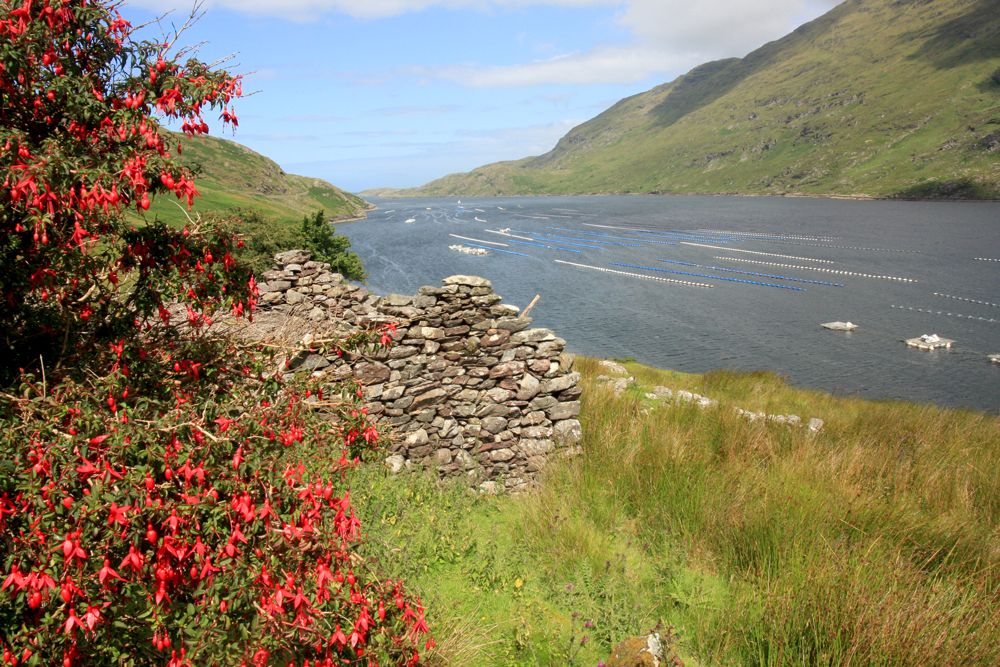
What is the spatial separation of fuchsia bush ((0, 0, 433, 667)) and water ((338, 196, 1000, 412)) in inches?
1095

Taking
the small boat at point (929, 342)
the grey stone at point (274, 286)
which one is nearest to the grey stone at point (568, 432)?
the grey stone at point (274, 286)

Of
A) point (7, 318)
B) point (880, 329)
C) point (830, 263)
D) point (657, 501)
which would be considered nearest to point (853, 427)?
point (657, 501)

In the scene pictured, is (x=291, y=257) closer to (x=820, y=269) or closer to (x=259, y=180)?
(x=820, y=269)

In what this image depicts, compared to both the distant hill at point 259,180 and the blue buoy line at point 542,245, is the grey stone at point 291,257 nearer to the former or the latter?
the blue buoy line at point 542,245

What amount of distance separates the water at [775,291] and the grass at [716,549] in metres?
20.5

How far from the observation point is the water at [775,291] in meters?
32.0

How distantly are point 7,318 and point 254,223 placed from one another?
1804 centimetres

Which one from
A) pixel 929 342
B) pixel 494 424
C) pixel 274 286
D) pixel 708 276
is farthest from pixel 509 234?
pixel 494 424

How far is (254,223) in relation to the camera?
20.6m

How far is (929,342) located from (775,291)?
50.4ft

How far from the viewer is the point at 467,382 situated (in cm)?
1041

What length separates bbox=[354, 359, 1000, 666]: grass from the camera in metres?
4.87

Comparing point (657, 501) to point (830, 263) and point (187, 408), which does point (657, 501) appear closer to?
point (187, 408)

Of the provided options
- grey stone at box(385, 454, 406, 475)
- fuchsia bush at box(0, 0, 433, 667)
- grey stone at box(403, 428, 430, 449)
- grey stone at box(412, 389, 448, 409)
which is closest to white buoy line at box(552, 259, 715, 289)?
grey stone at box(412, 389, 448, 409)
